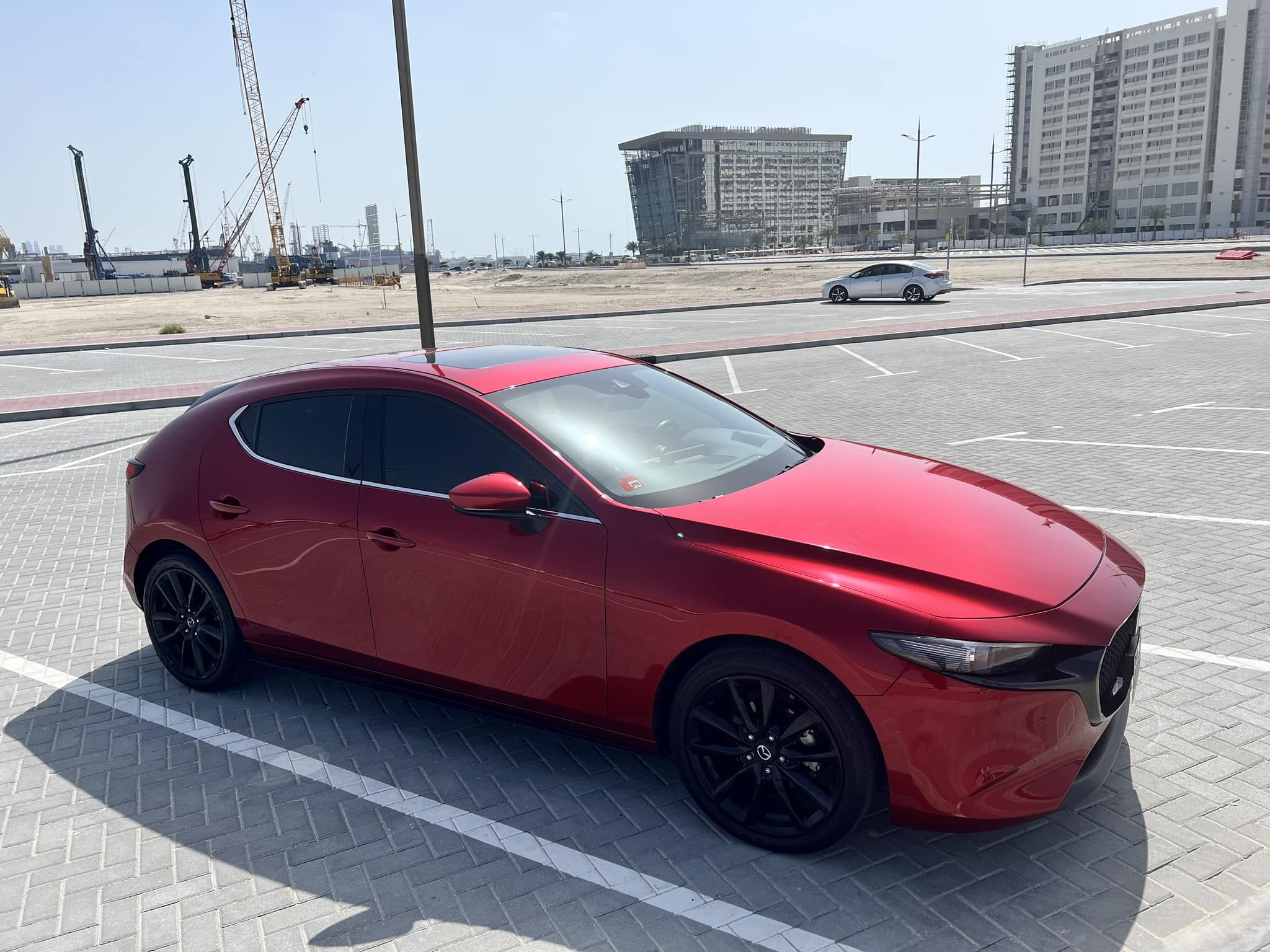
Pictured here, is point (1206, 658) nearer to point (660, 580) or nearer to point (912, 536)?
point (912, 536)

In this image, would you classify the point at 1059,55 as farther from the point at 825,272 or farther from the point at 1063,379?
the point at 1063,379

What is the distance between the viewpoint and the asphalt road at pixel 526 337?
61.8 ft

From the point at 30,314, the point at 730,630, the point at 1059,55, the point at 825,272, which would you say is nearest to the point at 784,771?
the point at 730,630

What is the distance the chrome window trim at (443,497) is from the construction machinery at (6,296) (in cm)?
6437

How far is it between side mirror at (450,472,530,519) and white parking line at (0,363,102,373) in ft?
64.4

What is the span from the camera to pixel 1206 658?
465 centimetres

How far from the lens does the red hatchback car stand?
292cm

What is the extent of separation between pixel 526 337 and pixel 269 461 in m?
20.1

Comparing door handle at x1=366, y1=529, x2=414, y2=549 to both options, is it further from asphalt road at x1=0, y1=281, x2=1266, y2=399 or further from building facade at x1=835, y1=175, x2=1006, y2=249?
building facade at x1=835, y1=175, x2=1006, y2=249

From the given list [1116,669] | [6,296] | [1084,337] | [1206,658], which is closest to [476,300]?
[6,296]

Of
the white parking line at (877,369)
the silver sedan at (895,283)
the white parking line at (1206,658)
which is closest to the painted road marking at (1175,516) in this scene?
the white parking line at (1206,658)

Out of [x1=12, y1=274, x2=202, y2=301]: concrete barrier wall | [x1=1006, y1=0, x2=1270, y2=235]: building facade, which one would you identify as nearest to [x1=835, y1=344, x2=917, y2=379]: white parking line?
[x1=12, y1=274, x2=202, y2=301]: concrete barrier wall

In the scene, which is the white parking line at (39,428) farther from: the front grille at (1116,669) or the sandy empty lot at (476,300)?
the sandy empty lot at (476,300)

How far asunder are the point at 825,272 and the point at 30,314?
1807 inches
